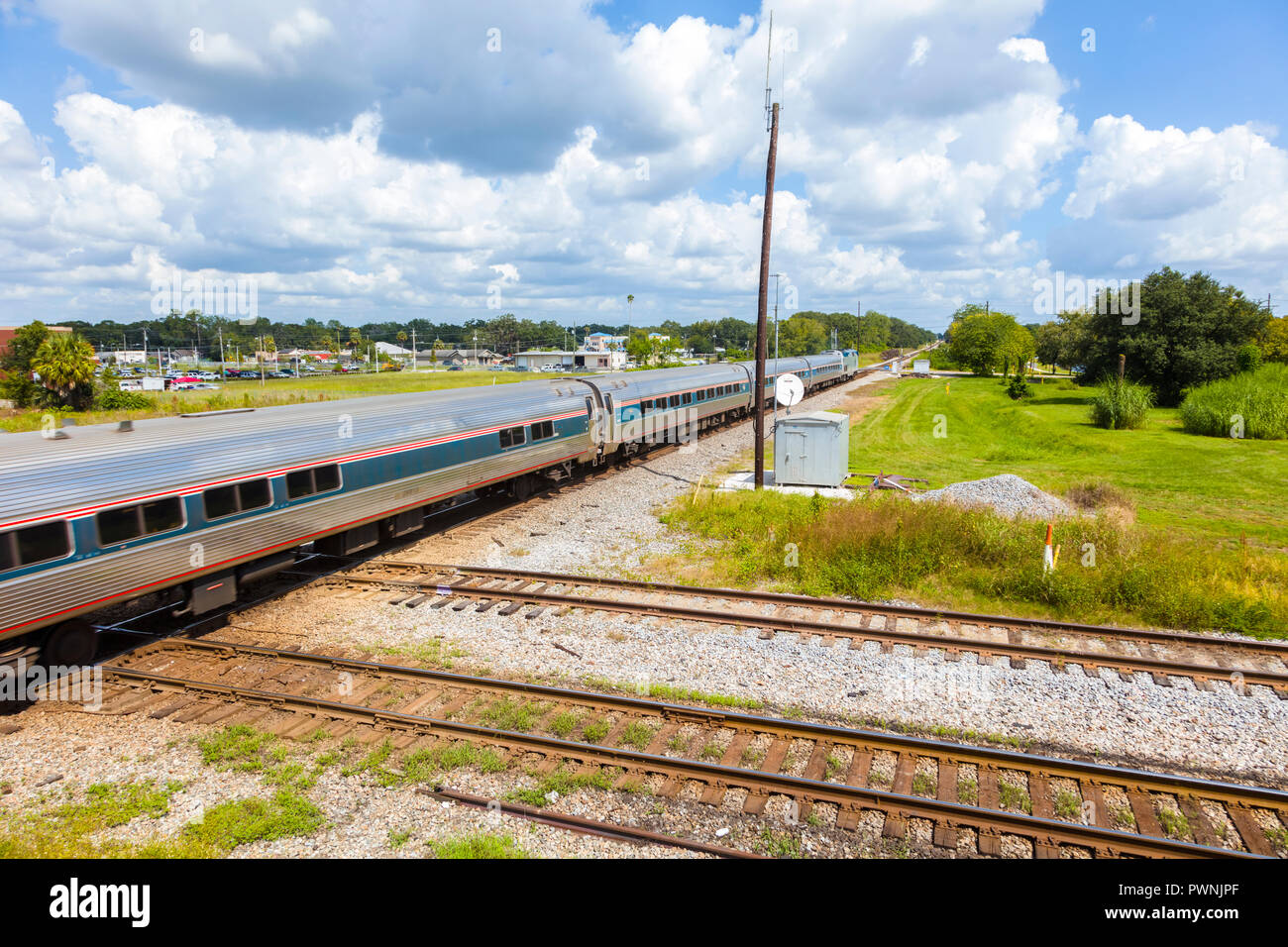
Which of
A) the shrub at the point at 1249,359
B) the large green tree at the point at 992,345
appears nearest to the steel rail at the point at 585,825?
the shrub at the point at 1249,359

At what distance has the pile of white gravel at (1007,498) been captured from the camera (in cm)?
1742

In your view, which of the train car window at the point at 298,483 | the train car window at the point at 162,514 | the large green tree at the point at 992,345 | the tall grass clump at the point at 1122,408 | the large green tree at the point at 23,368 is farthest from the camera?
the large green tree at the point at 992,345

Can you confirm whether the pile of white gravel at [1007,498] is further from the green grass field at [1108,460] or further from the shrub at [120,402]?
the shrub at [120,402]

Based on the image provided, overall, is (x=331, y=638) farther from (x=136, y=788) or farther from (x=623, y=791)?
(x=623, y=791)

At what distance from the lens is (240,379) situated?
292ft

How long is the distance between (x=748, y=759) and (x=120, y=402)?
161ft

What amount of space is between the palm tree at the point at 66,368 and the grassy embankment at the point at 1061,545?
4537cm

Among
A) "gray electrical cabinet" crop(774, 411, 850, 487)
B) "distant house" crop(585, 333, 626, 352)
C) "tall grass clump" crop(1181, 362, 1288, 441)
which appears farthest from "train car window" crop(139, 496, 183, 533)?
"distant house" crop(585, 333, 626, 352)

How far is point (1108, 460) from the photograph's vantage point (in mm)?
27734

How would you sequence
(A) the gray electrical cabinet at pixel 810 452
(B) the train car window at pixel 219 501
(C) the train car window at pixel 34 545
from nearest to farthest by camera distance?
(C) the train car window at pixel 34 545 < (B) the train car window at pixel 219 501 < (A) the gray electrical cabinet at pixel 810 452

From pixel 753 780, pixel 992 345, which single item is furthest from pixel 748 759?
pixel 992 345

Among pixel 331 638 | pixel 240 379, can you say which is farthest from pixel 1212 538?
pixel 240 379

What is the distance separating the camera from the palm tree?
45.2 metres
